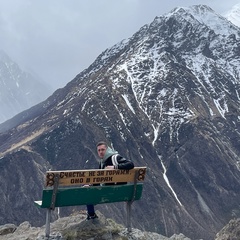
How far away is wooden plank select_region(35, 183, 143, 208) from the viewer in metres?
12.7

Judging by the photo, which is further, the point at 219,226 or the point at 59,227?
the point at 219,226

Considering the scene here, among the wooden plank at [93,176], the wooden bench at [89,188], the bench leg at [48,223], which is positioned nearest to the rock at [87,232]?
the bench leg at [48,223]

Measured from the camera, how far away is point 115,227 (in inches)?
563

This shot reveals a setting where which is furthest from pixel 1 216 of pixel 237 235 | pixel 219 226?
pixel 237 235

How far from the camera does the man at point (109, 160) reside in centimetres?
1329

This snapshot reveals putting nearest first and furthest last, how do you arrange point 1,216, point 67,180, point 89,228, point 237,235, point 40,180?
point 67,180, point 89,228, point 237,235, point 1,216, point 40,180

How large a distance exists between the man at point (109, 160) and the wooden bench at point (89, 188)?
0.87 ft

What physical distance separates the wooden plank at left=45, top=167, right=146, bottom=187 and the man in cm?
26

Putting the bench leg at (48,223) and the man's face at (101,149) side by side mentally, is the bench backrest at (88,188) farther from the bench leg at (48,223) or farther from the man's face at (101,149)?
the man's face at (101,149)

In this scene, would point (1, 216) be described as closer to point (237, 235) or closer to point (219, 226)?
point (219, 226)

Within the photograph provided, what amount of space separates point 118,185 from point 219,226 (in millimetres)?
181801

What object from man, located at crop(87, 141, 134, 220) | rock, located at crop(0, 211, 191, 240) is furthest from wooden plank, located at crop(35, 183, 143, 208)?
rock, located at crop(0, 211, 191, 240)

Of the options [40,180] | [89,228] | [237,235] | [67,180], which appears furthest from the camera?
[40,180]

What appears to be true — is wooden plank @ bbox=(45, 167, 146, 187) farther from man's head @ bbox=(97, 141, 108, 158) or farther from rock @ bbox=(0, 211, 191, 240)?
rock @ bbox=(0, 211, 191, 240)
